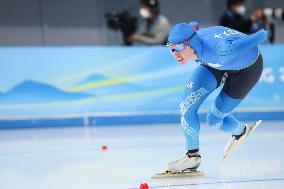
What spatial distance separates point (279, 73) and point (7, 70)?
4548 millimetres

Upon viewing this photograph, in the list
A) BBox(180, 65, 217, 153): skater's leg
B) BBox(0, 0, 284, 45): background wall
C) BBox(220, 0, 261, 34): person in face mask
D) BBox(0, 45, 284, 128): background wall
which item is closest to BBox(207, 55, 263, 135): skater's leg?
BBox(180, 65, 217, 153): skater's leg

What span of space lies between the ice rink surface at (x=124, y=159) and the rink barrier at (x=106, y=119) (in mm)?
355

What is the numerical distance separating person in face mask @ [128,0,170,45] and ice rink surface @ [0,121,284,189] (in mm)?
1903

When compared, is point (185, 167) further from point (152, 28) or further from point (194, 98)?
point (152, 28)

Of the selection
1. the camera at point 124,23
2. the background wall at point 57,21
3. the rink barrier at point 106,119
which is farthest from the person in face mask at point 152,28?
the rink barrier at point 106,119

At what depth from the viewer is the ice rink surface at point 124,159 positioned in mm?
3970

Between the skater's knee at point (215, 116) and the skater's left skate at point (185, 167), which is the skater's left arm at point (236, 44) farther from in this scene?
the skater's left skate at point (185, 167)

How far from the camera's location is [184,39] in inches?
158

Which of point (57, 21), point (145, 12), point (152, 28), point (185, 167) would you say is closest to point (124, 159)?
point (185, 167)

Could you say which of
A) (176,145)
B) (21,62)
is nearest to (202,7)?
(21,62)

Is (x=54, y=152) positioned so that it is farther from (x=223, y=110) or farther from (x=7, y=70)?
(x=7, y=70)

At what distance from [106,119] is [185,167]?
4.34 metres

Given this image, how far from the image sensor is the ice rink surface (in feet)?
13.0

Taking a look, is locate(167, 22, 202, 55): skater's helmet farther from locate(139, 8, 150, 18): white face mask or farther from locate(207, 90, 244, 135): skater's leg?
locate(139, 8, 150, 18): white face mask
